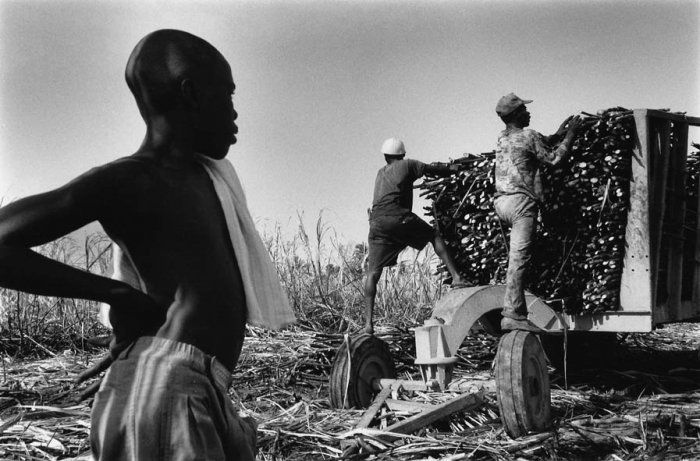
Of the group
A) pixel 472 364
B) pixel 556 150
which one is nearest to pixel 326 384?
pixel 472 364

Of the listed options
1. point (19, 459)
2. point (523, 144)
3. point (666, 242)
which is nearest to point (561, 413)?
point (666, 242)

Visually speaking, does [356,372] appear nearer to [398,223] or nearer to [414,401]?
[414,401]

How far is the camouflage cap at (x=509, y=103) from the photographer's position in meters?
5.73

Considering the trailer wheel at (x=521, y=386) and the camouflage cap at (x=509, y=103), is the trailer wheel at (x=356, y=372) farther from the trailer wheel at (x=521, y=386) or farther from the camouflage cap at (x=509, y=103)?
the camouflage cap at (x=509, y=103)

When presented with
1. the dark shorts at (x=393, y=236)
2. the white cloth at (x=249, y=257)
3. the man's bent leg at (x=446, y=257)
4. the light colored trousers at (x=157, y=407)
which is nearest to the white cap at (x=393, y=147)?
the dark shorts at (x=393, y=236)

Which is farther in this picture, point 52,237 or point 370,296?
point 370,296

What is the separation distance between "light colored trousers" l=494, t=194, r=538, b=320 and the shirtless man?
384 centimetres

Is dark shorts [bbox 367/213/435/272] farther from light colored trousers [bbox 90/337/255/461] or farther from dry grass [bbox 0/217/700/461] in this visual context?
light colored trousers [bbox 90/337/255/461]

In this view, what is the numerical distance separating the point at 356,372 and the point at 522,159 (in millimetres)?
2071

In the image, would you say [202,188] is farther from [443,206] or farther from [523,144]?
[443,206]

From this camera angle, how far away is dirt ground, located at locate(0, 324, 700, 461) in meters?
4.60

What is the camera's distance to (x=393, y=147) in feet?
22.6

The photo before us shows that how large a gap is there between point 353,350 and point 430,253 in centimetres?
496

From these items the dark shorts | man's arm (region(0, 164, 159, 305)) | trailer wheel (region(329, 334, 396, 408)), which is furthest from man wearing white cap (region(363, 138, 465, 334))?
man's arm (region(0, 164, 159, 305))
